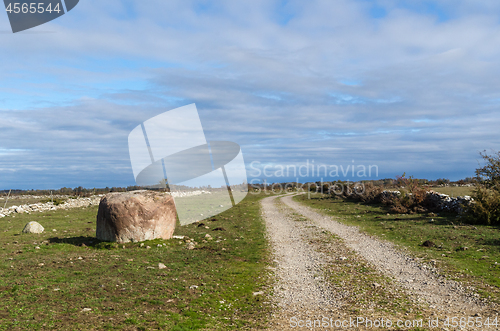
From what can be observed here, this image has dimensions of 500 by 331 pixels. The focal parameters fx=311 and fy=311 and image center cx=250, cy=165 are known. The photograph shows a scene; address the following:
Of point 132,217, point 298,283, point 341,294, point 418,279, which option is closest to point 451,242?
point 418,279

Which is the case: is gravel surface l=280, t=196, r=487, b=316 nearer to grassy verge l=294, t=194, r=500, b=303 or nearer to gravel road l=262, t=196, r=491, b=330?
gravel road l=262, t=196, r=491, b=330

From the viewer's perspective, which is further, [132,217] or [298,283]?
[132,217]

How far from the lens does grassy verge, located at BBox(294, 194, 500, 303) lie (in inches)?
335

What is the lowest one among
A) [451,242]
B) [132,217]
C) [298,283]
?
[298,283]

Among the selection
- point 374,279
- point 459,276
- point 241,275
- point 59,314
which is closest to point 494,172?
point 459,276

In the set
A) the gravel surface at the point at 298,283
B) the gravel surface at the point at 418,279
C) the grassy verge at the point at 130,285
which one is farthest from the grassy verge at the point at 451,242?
the grassy verge at the point at 130,285

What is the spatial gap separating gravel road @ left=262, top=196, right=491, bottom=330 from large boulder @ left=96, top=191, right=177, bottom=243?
16.4 ft

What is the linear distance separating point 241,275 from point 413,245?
7731 mm

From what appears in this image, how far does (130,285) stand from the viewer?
26.2 ft

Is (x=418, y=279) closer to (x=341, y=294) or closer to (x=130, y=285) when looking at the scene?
(x=341, y=294)

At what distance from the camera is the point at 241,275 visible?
924cm

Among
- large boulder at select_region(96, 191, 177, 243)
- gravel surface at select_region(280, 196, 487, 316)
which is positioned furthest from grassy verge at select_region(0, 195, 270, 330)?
gravel surface at select_region(280, 196, 487, 316)

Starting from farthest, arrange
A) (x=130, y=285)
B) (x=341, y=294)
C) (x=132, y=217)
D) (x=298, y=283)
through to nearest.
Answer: (x=132, y=217) < (x=298, y=283) < (x=130, y=285) < (x=341, y=294)

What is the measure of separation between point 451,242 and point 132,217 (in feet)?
42.5
